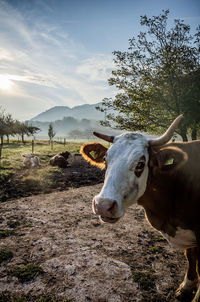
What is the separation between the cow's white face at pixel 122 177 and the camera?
7.26 ft

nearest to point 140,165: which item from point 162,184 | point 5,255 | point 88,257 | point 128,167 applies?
point 128,167

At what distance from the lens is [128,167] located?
2459 mm

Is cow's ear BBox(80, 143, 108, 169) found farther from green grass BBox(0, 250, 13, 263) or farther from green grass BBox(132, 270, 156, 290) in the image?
green grass BBox(0, 250, 13, 263)

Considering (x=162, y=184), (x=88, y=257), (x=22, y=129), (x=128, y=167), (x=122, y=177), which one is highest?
(x=22, y=129)

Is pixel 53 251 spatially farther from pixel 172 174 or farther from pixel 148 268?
pixel 172 174

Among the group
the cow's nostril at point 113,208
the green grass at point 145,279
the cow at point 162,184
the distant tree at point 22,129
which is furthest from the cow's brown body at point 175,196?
the distant tree at point 22,129

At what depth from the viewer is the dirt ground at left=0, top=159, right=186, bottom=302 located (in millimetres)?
3043

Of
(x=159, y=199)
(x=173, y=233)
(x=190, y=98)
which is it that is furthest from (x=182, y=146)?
(x=190, y=98)

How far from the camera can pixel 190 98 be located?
11.3 meters

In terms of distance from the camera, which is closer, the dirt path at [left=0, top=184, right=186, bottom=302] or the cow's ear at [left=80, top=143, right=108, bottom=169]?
the dirt path at [left=0, top=184, right=186, bottom=302]

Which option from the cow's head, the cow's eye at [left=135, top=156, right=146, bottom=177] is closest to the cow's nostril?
the cow's head

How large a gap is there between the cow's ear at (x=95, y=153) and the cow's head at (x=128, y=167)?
0.76 meters

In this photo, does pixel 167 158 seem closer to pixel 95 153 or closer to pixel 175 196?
pixel 175 196

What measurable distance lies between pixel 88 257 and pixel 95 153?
6.96 feet
